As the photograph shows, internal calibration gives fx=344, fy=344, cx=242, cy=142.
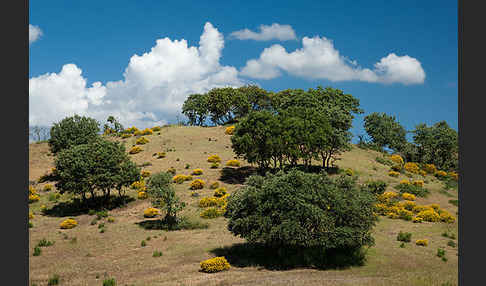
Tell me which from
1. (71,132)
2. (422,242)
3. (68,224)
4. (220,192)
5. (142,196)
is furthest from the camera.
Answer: (71,132)

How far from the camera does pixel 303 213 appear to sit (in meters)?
24.0

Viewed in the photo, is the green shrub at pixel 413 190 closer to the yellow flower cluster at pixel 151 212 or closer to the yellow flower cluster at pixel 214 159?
the yellow flower cluster at pixel 214 159

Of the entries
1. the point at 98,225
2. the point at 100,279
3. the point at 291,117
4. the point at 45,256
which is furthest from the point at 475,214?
the point at 291,117

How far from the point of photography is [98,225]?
131 feet

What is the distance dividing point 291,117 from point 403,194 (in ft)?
69.1

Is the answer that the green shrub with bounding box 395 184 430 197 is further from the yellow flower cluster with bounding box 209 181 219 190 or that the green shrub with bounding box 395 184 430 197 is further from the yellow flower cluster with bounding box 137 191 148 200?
the yellow flower cluster with bounding box 137 191 148 200

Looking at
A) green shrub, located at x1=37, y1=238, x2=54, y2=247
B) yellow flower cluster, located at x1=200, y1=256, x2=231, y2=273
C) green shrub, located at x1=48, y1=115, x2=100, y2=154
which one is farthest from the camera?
green shrub, located at x1=48, y1=115, x2=100, y2=154

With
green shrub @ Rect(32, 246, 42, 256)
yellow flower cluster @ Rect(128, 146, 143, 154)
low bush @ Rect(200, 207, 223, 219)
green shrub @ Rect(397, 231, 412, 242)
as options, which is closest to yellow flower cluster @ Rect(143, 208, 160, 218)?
low bush @ Rect(200, 207, 223, 219)

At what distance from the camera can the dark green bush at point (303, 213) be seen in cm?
2391

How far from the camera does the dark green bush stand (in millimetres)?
23906

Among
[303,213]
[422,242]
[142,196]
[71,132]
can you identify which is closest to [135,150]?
[71,132]

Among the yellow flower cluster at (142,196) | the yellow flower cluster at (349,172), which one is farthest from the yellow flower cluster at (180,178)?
the yellow flower cluster at (349,172)

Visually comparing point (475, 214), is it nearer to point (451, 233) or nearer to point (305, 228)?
point (305, 228)

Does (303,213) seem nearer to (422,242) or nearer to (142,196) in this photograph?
(422,242)
